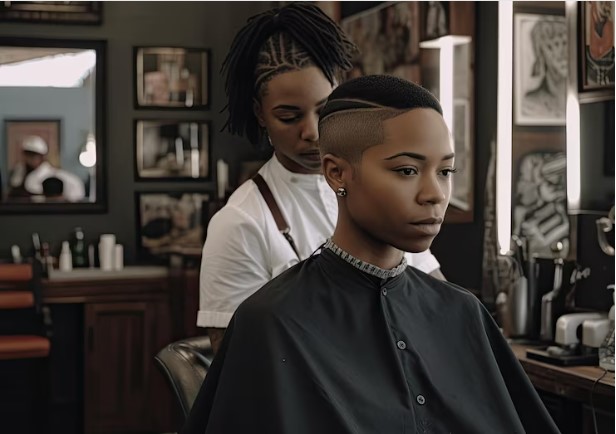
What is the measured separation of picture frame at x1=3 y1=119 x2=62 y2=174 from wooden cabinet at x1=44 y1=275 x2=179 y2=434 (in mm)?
875

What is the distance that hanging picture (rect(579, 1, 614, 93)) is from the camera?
2943mm

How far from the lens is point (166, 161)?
6.22m

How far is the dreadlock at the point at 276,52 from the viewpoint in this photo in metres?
1.97

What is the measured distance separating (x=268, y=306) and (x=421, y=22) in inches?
109

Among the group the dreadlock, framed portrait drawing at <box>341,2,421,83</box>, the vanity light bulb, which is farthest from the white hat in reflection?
the dreadlock

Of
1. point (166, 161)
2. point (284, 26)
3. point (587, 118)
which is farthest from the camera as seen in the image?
point (166, 161)

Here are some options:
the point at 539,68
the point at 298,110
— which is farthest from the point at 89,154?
the point at 298,110

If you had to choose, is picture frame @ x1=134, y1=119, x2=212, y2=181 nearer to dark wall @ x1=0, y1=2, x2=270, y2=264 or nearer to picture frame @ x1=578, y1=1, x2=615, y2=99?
dark wall @ x1=0, y1=2, x2=270, y2=264

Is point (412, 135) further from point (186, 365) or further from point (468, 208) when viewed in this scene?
point (468, 208)

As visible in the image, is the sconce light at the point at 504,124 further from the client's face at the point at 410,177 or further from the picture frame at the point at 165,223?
the picture frame at the point at 165,223

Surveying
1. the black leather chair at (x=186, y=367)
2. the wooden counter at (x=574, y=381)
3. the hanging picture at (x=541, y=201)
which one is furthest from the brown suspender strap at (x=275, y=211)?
the hanging picture at (x=541, y=201)

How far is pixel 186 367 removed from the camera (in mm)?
2113

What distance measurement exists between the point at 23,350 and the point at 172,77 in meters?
2.04

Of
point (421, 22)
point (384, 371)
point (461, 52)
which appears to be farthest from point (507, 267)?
point (384, 371)
